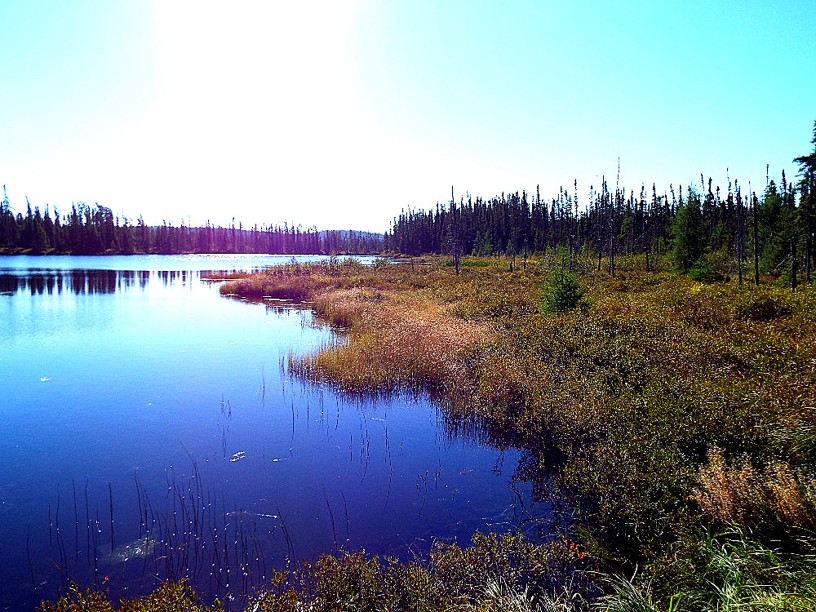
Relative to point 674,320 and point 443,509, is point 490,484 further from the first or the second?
point 674,320

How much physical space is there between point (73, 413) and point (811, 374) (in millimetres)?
17055

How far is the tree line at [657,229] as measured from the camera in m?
33.6

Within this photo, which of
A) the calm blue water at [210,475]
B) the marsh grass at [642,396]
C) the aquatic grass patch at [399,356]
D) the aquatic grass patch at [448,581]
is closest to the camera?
the aquatic grass patch at [448,581]

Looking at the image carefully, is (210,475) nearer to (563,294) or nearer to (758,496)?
(758,496)

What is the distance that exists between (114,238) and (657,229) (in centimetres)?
12085

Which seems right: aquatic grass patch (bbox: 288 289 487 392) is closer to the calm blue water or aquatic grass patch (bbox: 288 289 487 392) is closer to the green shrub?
the calm blue water

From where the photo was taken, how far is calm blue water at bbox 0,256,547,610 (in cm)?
673

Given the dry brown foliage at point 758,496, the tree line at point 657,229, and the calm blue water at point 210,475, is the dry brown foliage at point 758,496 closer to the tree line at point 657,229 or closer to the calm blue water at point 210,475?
the calm blue water at point 210,475

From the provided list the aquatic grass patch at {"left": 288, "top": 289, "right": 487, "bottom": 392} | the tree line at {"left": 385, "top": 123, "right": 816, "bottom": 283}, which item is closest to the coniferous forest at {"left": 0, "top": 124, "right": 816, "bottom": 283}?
the tree line at {"left": 385, "top": 123, "right": 816, "bottom": 283}

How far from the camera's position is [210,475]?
9203 mm

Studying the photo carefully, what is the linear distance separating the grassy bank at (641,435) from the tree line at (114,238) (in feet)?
402

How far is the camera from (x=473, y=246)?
99.2 meters

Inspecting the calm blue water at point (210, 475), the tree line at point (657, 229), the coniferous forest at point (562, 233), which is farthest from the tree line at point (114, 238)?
the calm blue water at point (210, 475)

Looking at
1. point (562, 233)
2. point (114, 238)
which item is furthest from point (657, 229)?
point (114, 238)
